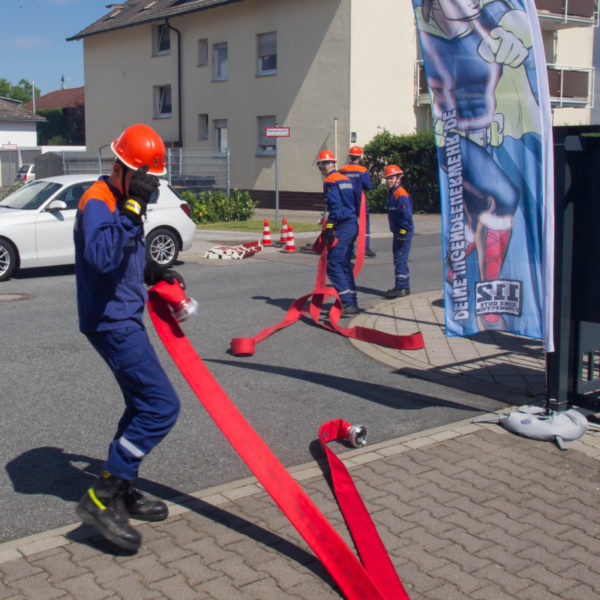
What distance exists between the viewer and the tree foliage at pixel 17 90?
118 metres

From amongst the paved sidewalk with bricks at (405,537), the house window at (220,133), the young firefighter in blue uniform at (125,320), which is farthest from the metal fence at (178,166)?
the young firefighter in blue uniform at (125,320)

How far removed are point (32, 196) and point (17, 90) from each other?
11739cm

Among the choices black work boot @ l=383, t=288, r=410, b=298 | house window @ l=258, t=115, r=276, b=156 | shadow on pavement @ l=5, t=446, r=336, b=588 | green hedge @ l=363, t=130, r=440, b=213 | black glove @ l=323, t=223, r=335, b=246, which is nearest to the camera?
shadow on pavement @ l=5, t=446, r=336, b=588

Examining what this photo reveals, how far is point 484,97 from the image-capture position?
487 cm

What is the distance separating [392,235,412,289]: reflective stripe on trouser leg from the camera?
36.1 ft

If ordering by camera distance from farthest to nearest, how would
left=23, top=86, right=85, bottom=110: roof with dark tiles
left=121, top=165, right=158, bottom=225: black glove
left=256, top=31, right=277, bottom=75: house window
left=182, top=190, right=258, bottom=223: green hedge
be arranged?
left=23, top=86, right=85, bottom=110: roof with dark tiles
left=256, top=31, right=277, bottom=75: house window
left=182, top=190, right=258, bottom=223: green hedge
left=121, top=165, right=158, bottom=225: black glove

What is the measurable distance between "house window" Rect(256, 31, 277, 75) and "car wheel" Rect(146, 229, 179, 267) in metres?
18.3

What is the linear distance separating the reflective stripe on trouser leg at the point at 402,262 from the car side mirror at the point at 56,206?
212 inches

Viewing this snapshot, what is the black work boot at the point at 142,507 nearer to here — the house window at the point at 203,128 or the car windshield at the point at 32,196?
the car windshield at the point at 32,196

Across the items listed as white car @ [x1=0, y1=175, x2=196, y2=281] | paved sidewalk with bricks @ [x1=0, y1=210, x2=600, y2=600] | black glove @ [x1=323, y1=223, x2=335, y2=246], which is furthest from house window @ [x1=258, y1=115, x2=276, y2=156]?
paved sidewalk with bricks @ [x1=0, y1=210, x2=600, y2=600]

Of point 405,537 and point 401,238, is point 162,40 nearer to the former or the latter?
point 401,238

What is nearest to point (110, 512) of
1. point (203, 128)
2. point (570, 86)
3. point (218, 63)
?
point (570, 86)

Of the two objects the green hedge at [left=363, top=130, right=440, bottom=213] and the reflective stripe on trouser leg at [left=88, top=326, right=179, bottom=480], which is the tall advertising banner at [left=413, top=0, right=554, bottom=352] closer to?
the reflective stripe on trouser leg at [left=88, top=326, right=179, bottom=480]

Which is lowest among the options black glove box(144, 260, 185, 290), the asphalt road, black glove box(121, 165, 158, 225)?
the asphalt road
